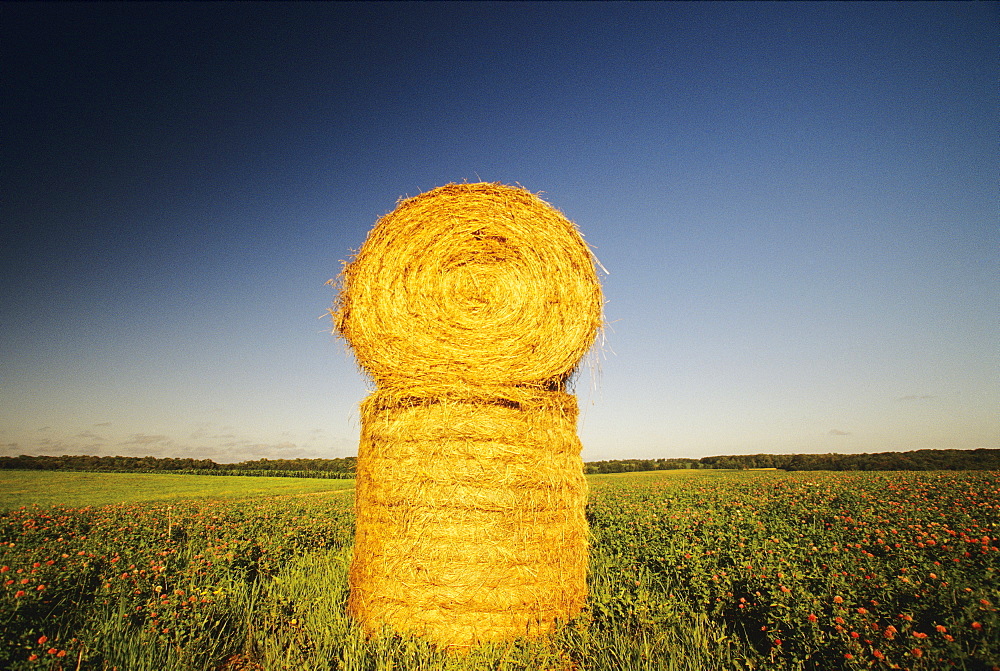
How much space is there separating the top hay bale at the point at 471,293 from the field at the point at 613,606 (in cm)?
212

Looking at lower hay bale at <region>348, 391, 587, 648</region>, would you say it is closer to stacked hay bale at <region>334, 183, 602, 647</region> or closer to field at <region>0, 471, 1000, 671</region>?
stacked hay bale at <region>334, 183, 602, 647</region>

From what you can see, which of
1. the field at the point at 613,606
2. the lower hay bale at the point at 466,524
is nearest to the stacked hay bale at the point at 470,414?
the lower hay bale at the point at 466,524

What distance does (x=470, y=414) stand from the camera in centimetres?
421

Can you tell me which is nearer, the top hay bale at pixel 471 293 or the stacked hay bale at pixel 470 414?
the stacked hay bale at pixel 470 414

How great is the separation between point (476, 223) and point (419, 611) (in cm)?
Result: 344

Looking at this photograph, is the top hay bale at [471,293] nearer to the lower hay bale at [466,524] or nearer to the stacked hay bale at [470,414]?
the stacked hay bale at [470,414]

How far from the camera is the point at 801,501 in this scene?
40.1ft

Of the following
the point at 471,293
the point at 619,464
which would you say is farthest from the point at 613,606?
the point at 619,464

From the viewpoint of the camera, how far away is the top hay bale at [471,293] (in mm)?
4406

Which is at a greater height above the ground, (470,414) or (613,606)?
(470,414)

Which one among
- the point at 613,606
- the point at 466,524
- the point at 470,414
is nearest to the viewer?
the point at 466,524

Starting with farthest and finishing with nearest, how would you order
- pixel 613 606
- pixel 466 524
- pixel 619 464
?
pixel 619 464, pixel 613 606, pixel 466 524

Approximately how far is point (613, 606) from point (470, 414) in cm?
232

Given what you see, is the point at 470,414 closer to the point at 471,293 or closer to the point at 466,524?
the point at 466,524
